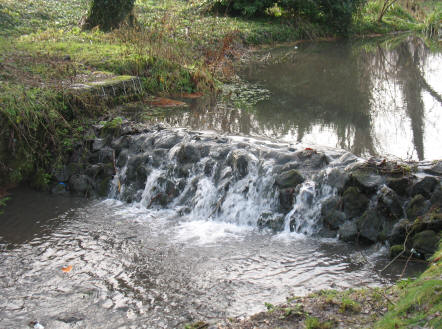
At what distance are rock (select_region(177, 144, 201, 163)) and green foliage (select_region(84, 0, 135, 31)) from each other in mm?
7606

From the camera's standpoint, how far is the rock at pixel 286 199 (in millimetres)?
6285

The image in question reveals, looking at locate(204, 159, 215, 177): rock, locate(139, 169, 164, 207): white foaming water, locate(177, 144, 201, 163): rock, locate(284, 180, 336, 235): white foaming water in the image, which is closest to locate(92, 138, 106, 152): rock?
locate(139, 169, 164, 207): white foaming water

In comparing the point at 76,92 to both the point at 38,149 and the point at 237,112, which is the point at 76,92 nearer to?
the point at 38,149

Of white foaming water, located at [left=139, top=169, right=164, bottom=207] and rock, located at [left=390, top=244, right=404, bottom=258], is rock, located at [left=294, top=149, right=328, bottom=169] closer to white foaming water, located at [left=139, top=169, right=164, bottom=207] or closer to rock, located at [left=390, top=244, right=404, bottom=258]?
rock, located at [left=390, top=244, right=404, bottom=258]

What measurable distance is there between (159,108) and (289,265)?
5447 mm

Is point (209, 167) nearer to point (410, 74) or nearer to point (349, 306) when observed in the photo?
point (349, 306)

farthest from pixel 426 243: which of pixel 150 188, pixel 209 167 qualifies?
pixel 150 188

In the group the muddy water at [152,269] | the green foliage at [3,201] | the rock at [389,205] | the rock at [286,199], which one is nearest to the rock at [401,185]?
the rock at [389,205]

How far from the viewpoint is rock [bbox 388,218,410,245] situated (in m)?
5.32

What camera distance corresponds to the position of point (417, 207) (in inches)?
215

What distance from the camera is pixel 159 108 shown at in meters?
9.70

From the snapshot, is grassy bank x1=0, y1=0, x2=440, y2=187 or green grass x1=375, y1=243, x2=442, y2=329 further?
grassy bank x1=0, y1=0, x2=440, y2=187

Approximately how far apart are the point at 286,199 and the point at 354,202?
2.93ft

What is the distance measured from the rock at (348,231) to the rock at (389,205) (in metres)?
0.37
